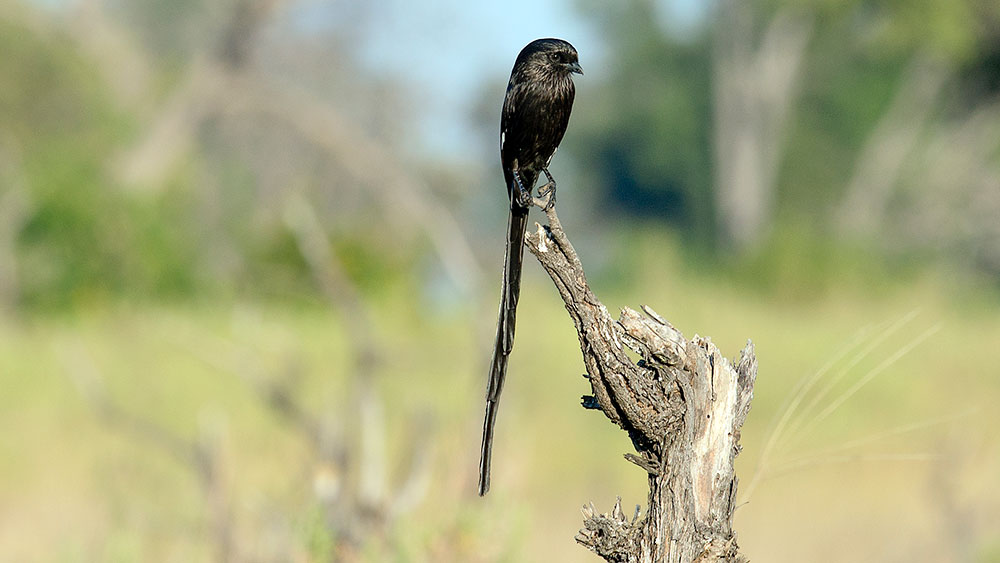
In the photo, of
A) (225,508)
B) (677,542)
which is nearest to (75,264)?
(225,508)

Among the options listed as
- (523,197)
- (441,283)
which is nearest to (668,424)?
(523,197)

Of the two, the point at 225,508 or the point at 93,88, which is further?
the point at 93,88

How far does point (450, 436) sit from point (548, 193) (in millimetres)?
1939

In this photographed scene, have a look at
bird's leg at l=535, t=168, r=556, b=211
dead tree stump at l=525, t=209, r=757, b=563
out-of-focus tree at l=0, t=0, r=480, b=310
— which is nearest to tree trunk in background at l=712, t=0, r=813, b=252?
out-of-focus tree at l=0, t=0, r=480, b=310

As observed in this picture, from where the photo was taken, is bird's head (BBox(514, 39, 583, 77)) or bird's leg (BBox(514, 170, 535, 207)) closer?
bird's leg (BBox(514, 170, 535, 207))

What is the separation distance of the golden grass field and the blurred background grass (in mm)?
33

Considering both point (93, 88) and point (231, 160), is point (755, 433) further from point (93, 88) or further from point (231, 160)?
point (231, 160)

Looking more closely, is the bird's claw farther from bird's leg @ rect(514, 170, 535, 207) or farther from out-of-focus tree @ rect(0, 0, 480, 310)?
out-of-focus tree @ rect(0, 0, 480, 310)

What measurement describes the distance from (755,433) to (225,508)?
8.22m

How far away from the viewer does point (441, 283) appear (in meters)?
17.0

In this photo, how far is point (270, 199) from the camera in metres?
28.5

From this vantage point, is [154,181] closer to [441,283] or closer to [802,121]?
[441,283]

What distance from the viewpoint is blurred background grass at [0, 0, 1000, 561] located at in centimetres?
407

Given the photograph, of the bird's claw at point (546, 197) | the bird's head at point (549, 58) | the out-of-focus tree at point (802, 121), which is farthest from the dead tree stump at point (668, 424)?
the out-of-focus tree at point (802, 121)
